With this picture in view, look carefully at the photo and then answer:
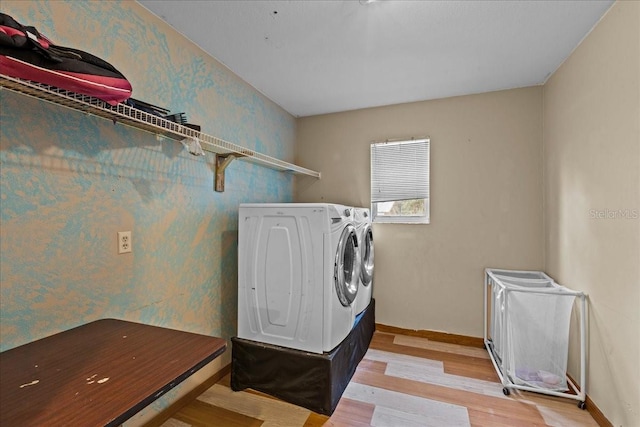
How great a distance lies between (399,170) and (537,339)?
6.03 ft

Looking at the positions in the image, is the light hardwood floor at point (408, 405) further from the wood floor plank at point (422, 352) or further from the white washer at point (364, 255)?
the white washer at point (364, 255)

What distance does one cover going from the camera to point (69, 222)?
135 cm

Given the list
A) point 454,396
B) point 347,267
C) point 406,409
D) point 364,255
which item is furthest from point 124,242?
point 454,396

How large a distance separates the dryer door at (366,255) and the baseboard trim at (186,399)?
1.34 m

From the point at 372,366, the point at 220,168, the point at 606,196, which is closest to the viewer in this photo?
the point at 606,196

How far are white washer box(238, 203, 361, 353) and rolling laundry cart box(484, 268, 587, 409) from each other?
3.83 feet

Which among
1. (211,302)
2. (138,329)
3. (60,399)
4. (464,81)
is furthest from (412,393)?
(464,81)

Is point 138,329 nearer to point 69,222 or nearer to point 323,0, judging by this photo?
point 69,222

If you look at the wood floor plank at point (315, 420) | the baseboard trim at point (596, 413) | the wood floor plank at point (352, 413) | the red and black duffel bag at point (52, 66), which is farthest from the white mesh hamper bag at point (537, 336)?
the red and black duffel bag at point (52, 66)

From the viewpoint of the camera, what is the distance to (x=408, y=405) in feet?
6.47

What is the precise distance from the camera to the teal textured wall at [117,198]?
3.94ft

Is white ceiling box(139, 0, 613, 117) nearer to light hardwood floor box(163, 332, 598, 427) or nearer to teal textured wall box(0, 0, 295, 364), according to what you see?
teal textured wall box(0, 0, 295, 364)

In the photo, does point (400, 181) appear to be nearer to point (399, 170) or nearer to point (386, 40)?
point (399, 170)

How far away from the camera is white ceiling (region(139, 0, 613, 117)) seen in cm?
169
